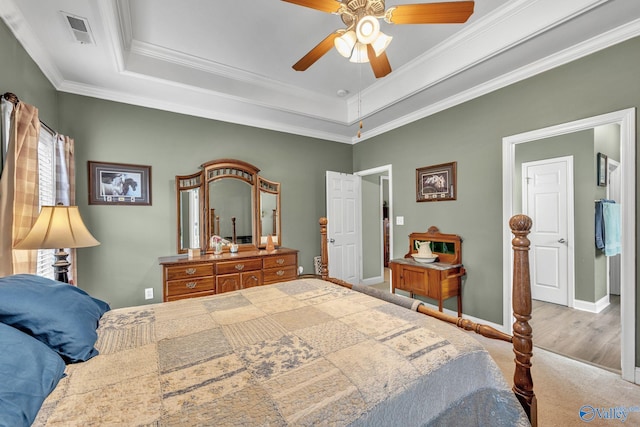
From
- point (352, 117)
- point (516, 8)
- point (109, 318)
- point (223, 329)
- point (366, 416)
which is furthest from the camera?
point (352, 117)

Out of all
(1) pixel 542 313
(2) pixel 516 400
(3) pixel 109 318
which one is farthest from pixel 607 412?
(3) pixel 109 318

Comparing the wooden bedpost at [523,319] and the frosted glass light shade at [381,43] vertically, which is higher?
the frosted glass light shade at [381,43]

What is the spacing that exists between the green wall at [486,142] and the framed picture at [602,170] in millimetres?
1991

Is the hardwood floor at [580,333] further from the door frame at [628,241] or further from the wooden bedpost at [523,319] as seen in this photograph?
the wooden bedpost at [523,319]

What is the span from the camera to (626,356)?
2.12 metres

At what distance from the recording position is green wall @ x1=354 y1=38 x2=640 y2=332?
2254 mm

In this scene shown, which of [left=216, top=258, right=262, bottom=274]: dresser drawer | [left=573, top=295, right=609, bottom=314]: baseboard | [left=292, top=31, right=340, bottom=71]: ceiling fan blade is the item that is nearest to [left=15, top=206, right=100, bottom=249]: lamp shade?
[left=216, top=258, right=262, bottom=274]: dresser drawer

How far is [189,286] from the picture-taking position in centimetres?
300

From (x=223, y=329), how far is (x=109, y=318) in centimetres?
68

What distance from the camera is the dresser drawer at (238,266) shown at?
3190 millimetres

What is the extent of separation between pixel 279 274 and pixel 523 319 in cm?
281

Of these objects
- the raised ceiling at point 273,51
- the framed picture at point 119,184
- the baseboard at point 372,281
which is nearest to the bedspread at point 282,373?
the framed picture at point 119,184

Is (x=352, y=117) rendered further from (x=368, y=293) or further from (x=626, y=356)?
(x=626, y=356)

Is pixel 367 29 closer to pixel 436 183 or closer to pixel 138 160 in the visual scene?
pixel 436 183
